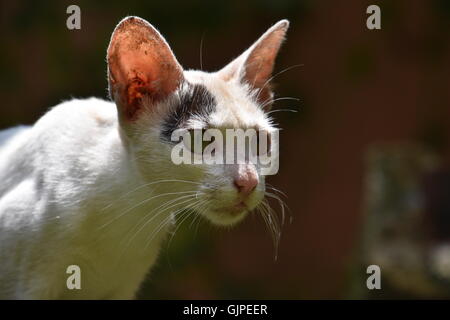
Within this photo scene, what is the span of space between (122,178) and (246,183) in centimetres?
46

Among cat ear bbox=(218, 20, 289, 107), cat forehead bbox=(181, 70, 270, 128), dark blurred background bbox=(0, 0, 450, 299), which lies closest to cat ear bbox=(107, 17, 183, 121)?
cat forehead bbox=(181, 70, 270, 128)

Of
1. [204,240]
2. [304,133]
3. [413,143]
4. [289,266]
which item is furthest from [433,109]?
[204,240]

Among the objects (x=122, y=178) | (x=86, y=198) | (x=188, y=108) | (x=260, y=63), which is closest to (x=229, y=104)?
(x=188, y=108)

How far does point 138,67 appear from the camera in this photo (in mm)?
2160

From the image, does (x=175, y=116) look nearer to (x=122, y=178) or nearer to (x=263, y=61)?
(x=122, y=178)

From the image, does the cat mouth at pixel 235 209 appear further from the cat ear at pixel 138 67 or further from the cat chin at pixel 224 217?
the cat ear at pixel 138 67

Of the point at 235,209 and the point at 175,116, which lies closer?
the point at 235,209

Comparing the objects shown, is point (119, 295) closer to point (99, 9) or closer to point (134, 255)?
point (134, 255)

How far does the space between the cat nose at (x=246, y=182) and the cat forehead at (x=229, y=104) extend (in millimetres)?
194

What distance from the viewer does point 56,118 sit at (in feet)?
8.02

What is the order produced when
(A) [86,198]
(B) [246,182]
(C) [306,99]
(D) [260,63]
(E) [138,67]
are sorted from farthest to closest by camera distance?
(C) [306,99], (D) [260,63], (A) [86,198], (E) [138,67], (B) [246,182]

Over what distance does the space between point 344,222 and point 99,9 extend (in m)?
2.21

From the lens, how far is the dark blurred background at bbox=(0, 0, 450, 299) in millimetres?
4664

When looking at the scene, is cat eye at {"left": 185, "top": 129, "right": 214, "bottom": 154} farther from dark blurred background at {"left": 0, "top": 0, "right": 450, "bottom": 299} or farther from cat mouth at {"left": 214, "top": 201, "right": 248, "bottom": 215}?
dark blurred background at {"left": 0, "top": 0, "right": 450, "bottom": 299}
